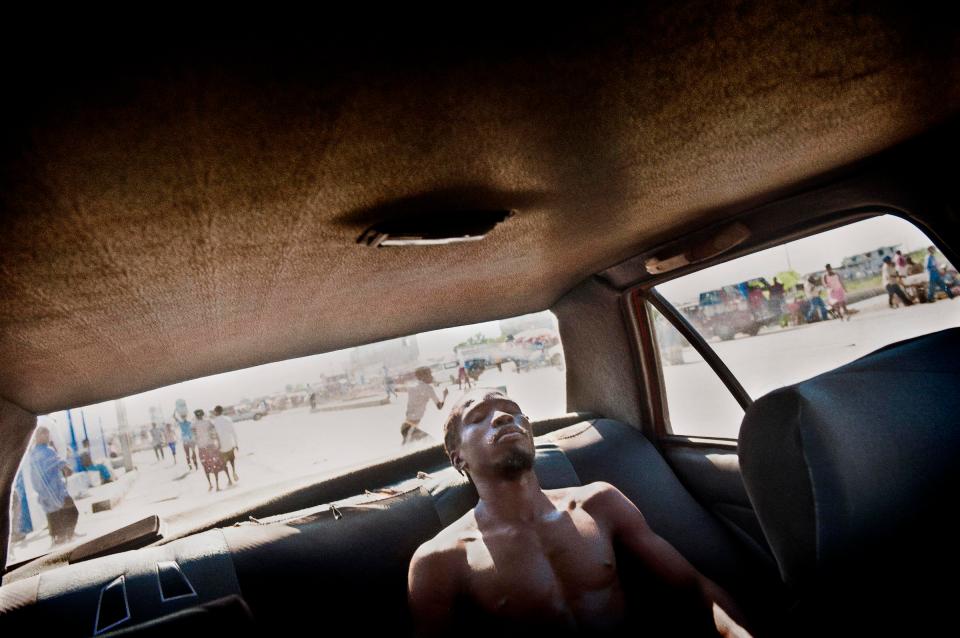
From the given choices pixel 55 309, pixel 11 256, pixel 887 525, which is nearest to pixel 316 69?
pixel 11 256

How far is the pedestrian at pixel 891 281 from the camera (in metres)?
2.85

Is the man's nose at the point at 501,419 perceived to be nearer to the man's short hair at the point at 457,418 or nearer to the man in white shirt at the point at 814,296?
→ the man's short hair at the point at 457,418

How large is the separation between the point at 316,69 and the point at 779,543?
1704 millimetres

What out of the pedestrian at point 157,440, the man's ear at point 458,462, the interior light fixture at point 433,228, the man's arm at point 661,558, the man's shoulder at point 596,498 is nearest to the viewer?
the interior light fixture at point 433,228

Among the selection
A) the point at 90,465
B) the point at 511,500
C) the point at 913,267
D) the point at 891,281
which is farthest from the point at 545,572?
the point at 90,465

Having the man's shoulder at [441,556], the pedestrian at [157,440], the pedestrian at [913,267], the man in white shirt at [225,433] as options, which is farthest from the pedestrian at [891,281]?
the pedestrian at [157,440]

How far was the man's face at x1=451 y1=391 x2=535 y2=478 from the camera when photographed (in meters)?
2.69

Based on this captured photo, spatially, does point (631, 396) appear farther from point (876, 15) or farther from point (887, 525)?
point (876, 15)

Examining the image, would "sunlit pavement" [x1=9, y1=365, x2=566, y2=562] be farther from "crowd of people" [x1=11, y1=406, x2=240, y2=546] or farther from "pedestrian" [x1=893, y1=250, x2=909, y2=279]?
"pedestrian" [x1=893, y1=250, x2=909, y2=279]

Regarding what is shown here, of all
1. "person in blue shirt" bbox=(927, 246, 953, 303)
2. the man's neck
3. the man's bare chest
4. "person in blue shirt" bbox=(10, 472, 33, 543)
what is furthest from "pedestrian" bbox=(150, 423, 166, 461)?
"person in blue shirt" bbox=(927, 246, 953, 303)

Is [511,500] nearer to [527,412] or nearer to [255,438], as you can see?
[527,412]

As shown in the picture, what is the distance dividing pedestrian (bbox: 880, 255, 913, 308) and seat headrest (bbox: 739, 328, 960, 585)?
1.43 meters

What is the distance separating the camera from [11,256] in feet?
4.62

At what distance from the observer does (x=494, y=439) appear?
275 cm
